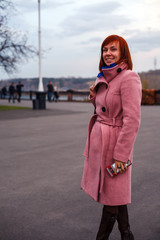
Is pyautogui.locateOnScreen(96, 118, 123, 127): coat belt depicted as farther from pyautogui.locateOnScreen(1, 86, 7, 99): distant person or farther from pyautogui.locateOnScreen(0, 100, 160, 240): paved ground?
pyautogui.locateOnScreen(1, 86, 7, 99): distant person

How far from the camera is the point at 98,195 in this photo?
9.40ft

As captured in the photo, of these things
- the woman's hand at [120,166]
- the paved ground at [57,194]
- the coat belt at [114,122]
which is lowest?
the paved ground at [57,194]

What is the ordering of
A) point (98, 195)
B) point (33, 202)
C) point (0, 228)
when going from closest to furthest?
point (98, 195)
point (0, 228)
point (33, 202)

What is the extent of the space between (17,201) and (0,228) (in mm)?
795

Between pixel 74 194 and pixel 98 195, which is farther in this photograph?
pixel 74 194

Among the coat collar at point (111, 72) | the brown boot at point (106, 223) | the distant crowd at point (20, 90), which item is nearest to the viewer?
the coat collar at point (111, 72)

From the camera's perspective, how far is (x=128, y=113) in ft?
8.56

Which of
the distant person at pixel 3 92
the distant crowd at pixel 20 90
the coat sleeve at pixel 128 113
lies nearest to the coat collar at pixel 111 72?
the coat sleeve at pixel 128 113

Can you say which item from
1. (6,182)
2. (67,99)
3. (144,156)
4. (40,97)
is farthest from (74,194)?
(67,99)

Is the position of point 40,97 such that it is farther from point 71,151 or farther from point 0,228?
point 0,228

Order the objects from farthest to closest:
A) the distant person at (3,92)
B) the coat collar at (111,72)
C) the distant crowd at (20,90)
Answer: the distant person at (3,92), the distant crowd at (20,90), the coat collar at (111,72)

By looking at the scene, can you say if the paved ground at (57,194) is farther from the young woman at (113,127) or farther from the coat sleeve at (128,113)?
the coat sleeve at (128,113)

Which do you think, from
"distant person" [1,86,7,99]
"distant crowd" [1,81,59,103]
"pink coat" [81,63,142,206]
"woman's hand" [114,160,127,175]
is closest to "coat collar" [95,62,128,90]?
"pink coat" [81,63,142,206]

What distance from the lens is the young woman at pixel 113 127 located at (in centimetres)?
263
